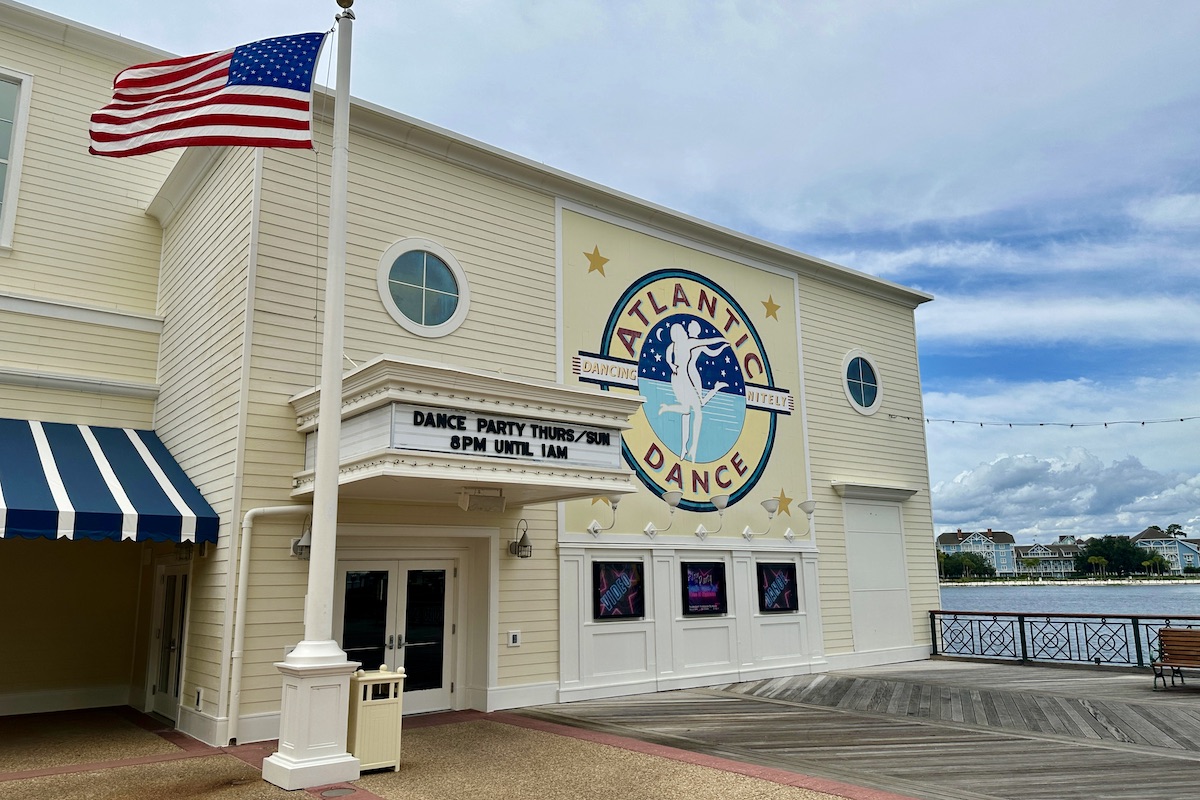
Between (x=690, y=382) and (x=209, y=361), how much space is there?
24.7ft

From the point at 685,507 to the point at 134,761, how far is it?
838cm

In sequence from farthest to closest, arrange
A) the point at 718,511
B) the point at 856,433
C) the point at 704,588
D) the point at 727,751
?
1. the point at 856,433
2. the point at 718,511
3. the point at 704,588
4. the point at 727,751

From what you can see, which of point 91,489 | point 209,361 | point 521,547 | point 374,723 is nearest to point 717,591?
point 521,547

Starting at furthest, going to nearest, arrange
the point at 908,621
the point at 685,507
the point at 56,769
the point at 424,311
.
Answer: the point at 908,621 < the point at 685,507 < the point at 424,311 < the point at 56,769

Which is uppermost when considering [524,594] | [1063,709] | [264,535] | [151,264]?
[151,264]

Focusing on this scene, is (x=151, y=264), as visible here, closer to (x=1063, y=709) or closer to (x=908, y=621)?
(x=1063, y=709)

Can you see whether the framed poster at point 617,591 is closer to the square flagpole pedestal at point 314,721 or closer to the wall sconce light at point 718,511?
the wall sconce light at point 718,511

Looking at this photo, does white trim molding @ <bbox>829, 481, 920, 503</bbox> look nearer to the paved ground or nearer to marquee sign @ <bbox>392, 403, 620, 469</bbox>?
the paved ground

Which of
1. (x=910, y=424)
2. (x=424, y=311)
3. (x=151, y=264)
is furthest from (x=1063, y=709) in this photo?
(x=151, y=264)

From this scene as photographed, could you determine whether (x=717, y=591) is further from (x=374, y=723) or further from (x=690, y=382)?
(x=374, y=723)

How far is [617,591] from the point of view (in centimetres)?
1290

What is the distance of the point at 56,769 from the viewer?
8070 mm

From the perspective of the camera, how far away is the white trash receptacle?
777 cm

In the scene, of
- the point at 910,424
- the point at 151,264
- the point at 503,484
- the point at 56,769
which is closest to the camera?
the point at 56,769
